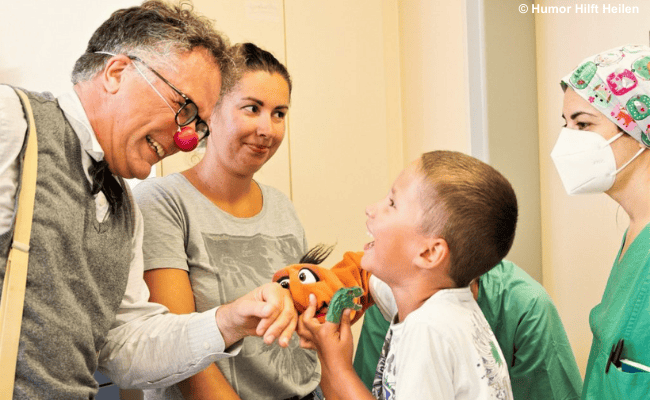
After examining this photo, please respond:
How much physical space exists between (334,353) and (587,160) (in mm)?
800

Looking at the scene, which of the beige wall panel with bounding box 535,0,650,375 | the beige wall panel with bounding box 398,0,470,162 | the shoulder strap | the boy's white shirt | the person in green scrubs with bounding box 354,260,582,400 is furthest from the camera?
the beige wall panel with bounding box 398,0,470,162

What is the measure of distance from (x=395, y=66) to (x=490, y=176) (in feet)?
5.58

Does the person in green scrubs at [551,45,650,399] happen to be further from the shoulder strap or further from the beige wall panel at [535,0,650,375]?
the shoulder strap

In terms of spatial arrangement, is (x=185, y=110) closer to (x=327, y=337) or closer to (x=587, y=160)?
(x=327, y=337)

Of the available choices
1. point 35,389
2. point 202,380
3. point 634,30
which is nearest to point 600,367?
point 202,380

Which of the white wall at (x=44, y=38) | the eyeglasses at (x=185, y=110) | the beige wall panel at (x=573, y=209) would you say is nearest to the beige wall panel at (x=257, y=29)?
the white wall at (x=44, y=38)

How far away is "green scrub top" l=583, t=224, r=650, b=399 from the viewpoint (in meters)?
1.33

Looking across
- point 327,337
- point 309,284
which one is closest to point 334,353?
point 327,337

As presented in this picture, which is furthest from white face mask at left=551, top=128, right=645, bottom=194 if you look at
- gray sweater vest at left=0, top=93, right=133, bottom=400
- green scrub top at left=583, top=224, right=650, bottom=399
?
gray sweater vest at left=0, top=93, right=133, bottom=400

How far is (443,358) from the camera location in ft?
3.86

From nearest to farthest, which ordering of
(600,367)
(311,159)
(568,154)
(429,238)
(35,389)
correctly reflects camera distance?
(35,389), (429,238), (600,367), (568,154), (311,159)

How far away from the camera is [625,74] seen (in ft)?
4.97

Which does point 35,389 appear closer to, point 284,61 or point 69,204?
point 69,204

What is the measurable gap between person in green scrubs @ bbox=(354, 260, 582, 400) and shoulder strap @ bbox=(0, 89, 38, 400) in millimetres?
1130
